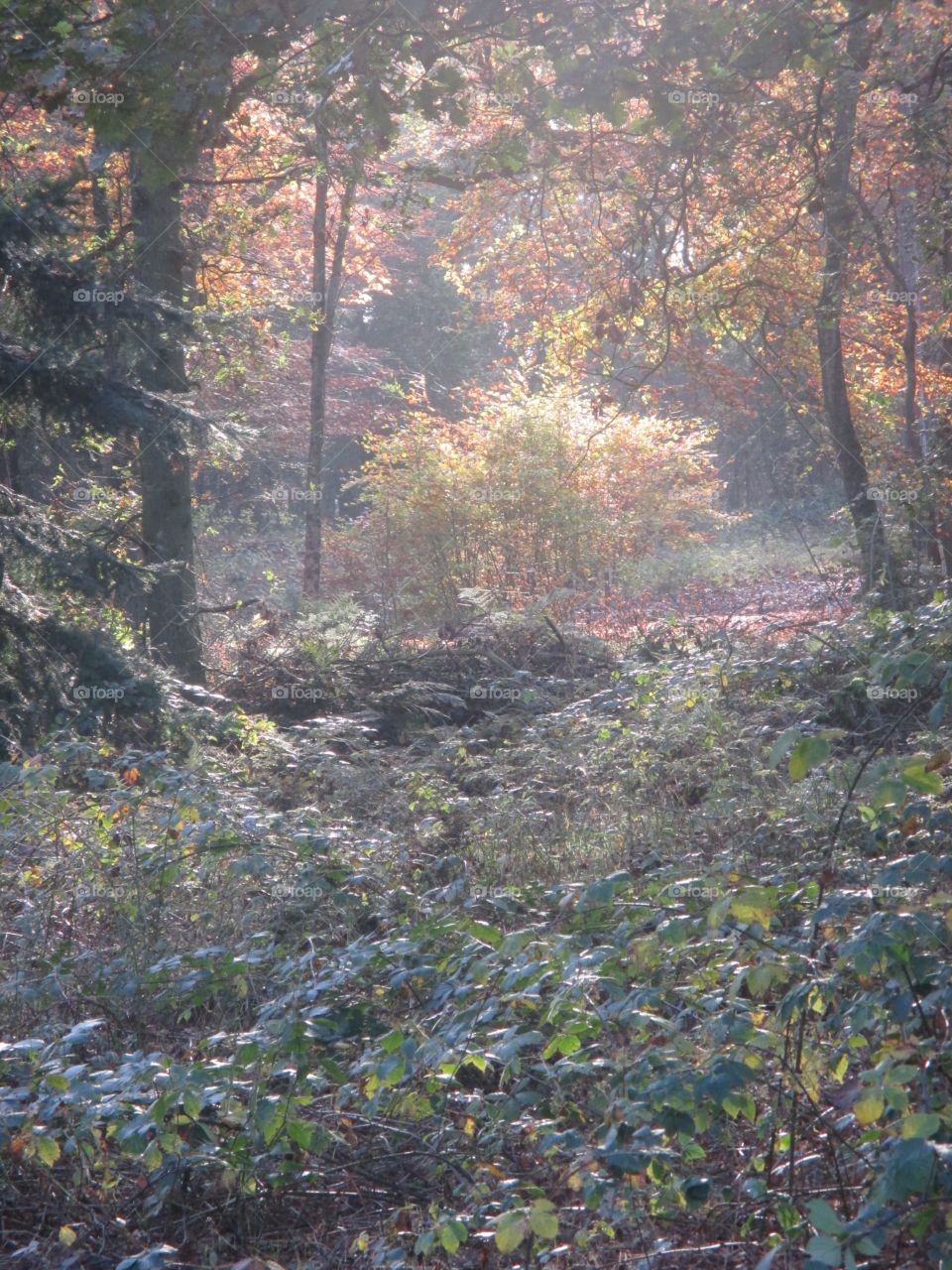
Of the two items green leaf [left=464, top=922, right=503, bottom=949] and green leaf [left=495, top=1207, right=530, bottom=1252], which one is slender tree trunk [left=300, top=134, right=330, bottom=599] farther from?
green leaf [left=495, top=1207, right=530, bottom=1252]

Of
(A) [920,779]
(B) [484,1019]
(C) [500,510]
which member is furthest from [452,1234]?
(C) [500,510]

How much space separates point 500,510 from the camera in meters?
16.2

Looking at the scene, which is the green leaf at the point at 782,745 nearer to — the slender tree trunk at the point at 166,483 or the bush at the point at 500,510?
the slender tree trunk at the point at 166,483

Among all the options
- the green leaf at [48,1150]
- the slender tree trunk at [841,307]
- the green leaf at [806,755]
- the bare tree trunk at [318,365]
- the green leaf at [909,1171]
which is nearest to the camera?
the green leaf at [909,1171]

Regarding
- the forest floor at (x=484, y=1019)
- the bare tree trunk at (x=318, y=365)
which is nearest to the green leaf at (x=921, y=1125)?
the forest floor at (x=484, y=1019)

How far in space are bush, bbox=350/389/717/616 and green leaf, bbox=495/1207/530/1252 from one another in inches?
490

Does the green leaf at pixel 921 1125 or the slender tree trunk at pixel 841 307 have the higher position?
the slender tree trunk at pixel 841 307

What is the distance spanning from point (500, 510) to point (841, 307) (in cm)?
634

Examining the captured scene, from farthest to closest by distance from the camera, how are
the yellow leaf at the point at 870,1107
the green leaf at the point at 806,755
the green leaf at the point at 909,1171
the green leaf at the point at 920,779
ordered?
the green leaf at the point at 806,755 < the green leaf at the point at 920,779 < the yellow leaf at the point at 870,1107 < the green leaf at the point at 909,1171

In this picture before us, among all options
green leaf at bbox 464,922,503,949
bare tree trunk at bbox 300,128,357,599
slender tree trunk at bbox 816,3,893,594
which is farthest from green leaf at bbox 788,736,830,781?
bare tree trunk at bbox 300,128,357,599

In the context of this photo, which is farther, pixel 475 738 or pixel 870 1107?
pixel 475 738

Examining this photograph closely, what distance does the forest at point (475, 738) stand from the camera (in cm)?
281

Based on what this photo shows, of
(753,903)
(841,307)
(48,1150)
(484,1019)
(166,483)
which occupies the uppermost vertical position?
(841,307)

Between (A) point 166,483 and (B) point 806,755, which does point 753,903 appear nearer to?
(B) point 806,755
